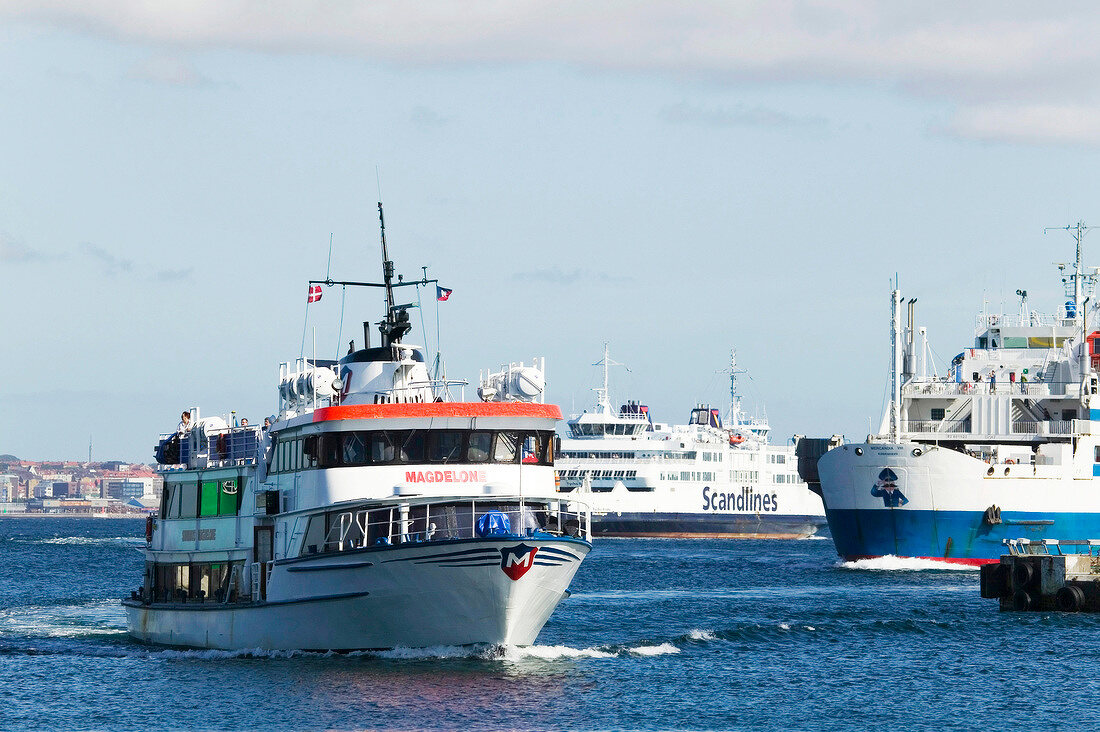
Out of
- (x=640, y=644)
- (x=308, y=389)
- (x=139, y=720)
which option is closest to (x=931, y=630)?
(x=640, y=644)

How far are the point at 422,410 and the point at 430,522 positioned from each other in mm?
2559

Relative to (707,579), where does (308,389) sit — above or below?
above

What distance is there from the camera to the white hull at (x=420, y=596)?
34.6 m

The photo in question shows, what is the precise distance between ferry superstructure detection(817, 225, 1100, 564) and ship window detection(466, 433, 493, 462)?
127ft

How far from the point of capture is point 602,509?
442 feet

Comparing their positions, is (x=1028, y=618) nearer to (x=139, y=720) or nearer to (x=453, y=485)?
(x=453, y=485)

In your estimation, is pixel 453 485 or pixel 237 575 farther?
pixel 237 575

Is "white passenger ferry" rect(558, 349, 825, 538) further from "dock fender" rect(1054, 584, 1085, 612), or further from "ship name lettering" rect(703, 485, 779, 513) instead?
"dock fender" rect(1054, 584, 1085, 612)

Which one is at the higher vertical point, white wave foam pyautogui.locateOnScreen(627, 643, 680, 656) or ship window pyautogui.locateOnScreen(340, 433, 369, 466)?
ship window pyautogui.locateOnScreen(340, 433, 369, 466)

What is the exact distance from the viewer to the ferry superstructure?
72.1m

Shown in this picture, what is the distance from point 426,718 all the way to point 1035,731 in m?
11.4

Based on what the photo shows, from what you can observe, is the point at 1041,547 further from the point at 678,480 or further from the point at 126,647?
the point at 678,480

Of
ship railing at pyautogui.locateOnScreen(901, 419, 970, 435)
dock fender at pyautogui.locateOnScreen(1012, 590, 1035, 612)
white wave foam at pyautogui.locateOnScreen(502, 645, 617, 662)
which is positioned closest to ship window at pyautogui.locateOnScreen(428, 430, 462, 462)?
white wave foam at pyautogui.locateOnScreen(502, 645, 617, 662)

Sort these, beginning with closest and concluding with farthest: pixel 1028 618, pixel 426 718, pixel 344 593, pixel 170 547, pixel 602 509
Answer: pixel 426 718 → pixel 344 593 → pixel 170 547 → pixel 1028 618 → pixel 602 509
